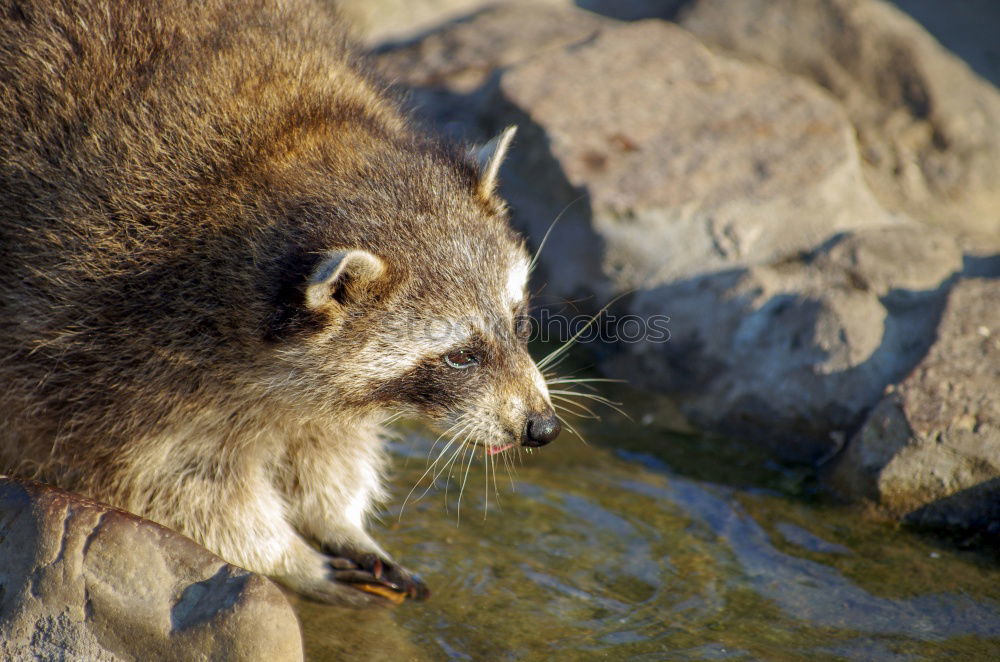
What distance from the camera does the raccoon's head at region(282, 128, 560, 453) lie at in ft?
14.7

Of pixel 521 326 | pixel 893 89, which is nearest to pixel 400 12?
pixel 893 89

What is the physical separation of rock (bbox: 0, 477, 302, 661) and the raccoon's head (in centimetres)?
94

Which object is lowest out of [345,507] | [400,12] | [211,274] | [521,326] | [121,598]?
[400,12]

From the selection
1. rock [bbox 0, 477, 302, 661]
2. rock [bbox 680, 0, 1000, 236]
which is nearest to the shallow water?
rock [bbox 0, 477, 302, 661]

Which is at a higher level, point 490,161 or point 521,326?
point 490,161

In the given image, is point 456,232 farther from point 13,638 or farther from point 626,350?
point 626,350

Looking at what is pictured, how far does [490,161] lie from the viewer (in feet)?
16.6

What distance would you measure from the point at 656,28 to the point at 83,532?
21.7ft

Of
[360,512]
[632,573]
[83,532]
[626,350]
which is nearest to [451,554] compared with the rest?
[360,512]

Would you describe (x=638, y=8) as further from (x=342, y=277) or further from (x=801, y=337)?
(x=342, y=277)

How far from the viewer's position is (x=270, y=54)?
16.5ft

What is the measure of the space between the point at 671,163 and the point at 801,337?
5.70ft

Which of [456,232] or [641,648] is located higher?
[456,232]

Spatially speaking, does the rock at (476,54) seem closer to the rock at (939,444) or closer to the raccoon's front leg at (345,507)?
the raccoon's front leg at (345,507)
